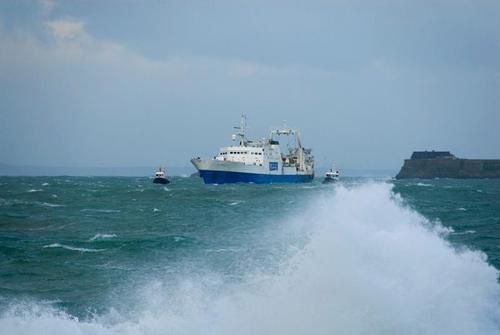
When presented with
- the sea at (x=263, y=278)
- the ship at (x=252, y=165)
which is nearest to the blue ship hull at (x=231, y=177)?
the ship at (x=252, y=165)

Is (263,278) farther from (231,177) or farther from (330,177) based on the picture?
(330,177)

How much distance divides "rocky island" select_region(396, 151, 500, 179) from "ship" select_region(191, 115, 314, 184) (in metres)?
73.8

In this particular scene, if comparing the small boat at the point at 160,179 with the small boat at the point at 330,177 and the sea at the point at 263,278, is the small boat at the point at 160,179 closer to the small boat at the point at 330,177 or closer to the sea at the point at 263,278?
the small boat at the point at 330,177

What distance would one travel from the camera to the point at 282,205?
47250 mm

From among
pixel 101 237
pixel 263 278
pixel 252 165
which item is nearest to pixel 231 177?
pixel 252 165

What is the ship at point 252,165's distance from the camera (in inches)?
3728

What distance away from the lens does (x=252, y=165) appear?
96812 millimetres

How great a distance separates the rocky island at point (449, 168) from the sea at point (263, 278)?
14641 cm

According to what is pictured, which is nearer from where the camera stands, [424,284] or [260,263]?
[424,284]

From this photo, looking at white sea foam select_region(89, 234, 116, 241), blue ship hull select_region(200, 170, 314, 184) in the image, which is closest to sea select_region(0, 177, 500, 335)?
white sea foam select_region(89, 234, 116, 241)

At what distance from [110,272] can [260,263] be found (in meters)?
5.23

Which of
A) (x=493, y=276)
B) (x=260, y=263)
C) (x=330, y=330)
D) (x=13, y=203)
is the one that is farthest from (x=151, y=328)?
(x=13, y=203)

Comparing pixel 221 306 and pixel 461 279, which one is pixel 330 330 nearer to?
pixel 221 306

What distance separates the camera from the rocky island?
171 meters
